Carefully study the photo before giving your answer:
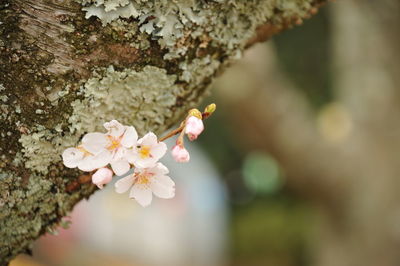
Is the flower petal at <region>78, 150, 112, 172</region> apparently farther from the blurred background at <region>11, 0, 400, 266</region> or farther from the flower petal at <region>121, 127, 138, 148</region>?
the blurred background at <region>11, 0, 400, 266</region>

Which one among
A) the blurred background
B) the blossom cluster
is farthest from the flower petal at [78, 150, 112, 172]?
the blurred background

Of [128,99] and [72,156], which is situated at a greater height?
[128,99]

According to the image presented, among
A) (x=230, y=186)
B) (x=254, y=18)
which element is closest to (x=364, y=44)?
(x=254, y=18)

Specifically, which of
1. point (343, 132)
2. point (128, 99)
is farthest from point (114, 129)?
point (343, 132)

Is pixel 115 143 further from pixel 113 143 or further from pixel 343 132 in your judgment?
pixel 343 132

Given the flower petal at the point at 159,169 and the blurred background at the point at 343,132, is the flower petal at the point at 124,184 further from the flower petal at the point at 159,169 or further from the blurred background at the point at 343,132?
the blurred background at the point at 343,132

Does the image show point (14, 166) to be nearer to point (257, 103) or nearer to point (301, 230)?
point (257, 103)

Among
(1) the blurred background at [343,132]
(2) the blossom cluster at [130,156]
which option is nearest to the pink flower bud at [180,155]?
(2) the blossom cluster at [130,156]
